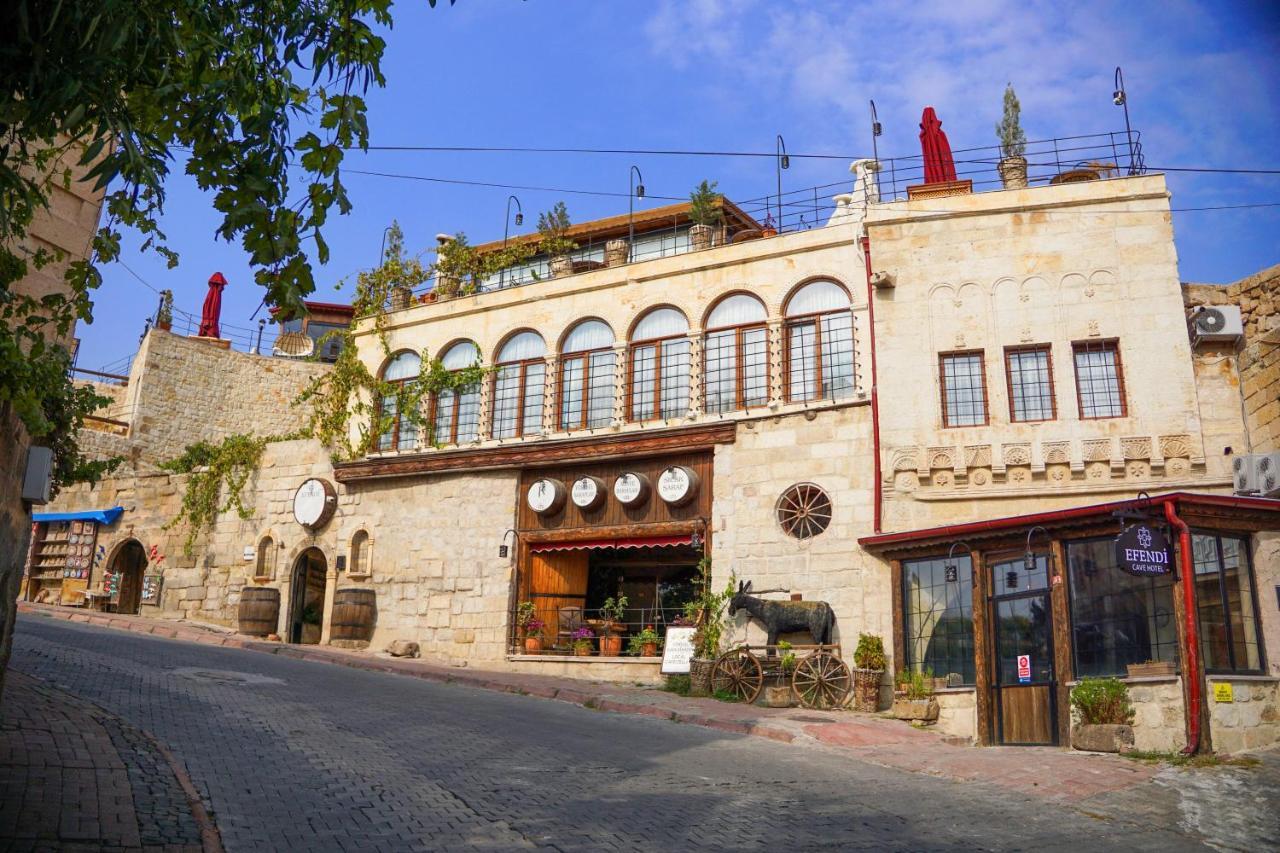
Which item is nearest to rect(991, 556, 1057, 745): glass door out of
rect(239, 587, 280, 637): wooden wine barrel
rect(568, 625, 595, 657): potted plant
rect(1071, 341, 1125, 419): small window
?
rect(1071, 341, 1125, 419): small window

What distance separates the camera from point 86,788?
25.2 ft

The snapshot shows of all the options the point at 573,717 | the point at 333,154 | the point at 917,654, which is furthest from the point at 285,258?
the point at 917,654

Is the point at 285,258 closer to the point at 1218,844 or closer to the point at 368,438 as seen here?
the point at 1218,844

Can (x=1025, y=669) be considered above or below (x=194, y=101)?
below

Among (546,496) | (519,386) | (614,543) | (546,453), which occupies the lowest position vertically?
(614,543)

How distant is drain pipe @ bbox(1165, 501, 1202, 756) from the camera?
38.2ft

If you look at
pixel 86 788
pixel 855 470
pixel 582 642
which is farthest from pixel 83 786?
pixel 855 470

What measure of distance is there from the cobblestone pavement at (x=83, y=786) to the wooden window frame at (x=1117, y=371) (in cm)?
1374

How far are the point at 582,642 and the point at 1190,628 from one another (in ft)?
35.7

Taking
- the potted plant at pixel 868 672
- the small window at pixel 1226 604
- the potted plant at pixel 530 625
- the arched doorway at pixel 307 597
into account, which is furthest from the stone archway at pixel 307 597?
the small window at pixel 1226 604

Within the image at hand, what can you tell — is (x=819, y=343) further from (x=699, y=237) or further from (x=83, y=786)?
(x=83, y=786)

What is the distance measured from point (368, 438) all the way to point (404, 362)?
6.35ft

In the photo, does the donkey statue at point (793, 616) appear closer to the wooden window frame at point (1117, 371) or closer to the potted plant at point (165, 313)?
the wooden window frame at point (1117, 371)

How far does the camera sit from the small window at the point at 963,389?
669 inches
